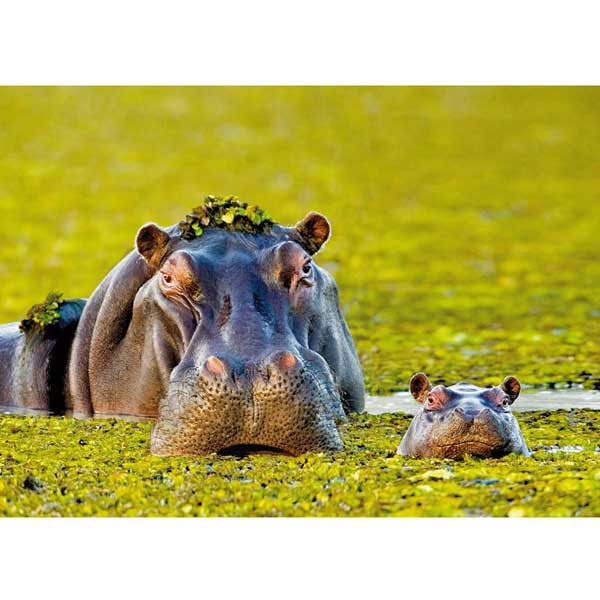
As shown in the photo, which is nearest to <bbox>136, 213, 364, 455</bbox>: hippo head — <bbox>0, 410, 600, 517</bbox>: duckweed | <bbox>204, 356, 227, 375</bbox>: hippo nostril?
<bbox>204, 356, 227, 375</bbox>: hippo nostril

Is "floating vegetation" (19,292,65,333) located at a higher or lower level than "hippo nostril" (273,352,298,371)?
higher

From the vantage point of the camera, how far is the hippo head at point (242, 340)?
24.0ft

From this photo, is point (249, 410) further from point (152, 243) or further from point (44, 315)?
point (44, 315)

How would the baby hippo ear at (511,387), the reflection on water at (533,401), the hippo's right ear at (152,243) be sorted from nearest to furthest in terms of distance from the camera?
the baby hippo ear at (511,387) → the hippo's right ear at (152,243) → the reflection on water at (533,401)

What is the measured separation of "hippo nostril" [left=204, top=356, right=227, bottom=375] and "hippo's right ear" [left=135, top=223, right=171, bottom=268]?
50.2 inches

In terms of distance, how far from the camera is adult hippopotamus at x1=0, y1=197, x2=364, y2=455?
7359 mm

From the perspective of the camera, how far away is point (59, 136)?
2555 cm

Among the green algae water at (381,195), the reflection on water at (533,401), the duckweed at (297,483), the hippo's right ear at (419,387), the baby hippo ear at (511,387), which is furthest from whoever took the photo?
the green algae water at (381,195)

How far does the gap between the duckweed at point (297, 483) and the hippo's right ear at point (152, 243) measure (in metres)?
1.03

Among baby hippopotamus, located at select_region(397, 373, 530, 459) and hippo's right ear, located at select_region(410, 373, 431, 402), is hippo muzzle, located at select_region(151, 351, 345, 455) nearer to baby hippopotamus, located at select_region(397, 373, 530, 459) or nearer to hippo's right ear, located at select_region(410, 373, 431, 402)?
baby hippopotamus, located at select_region(397, 373, 530, 459)

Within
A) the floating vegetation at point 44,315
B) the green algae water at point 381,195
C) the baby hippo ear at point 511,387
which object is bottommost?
the baby hippo ear at point 511,387

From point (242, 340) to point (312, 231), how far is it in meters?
1.29

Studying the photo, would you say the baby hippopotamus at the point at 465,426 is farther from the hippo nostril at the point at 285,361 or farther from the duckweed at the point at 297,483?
the hippo nostril at the point at 285,361

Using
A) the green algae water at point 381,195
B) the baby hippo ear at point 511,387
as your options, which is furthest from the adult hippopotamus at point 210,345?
the green algae water at point 381,195
